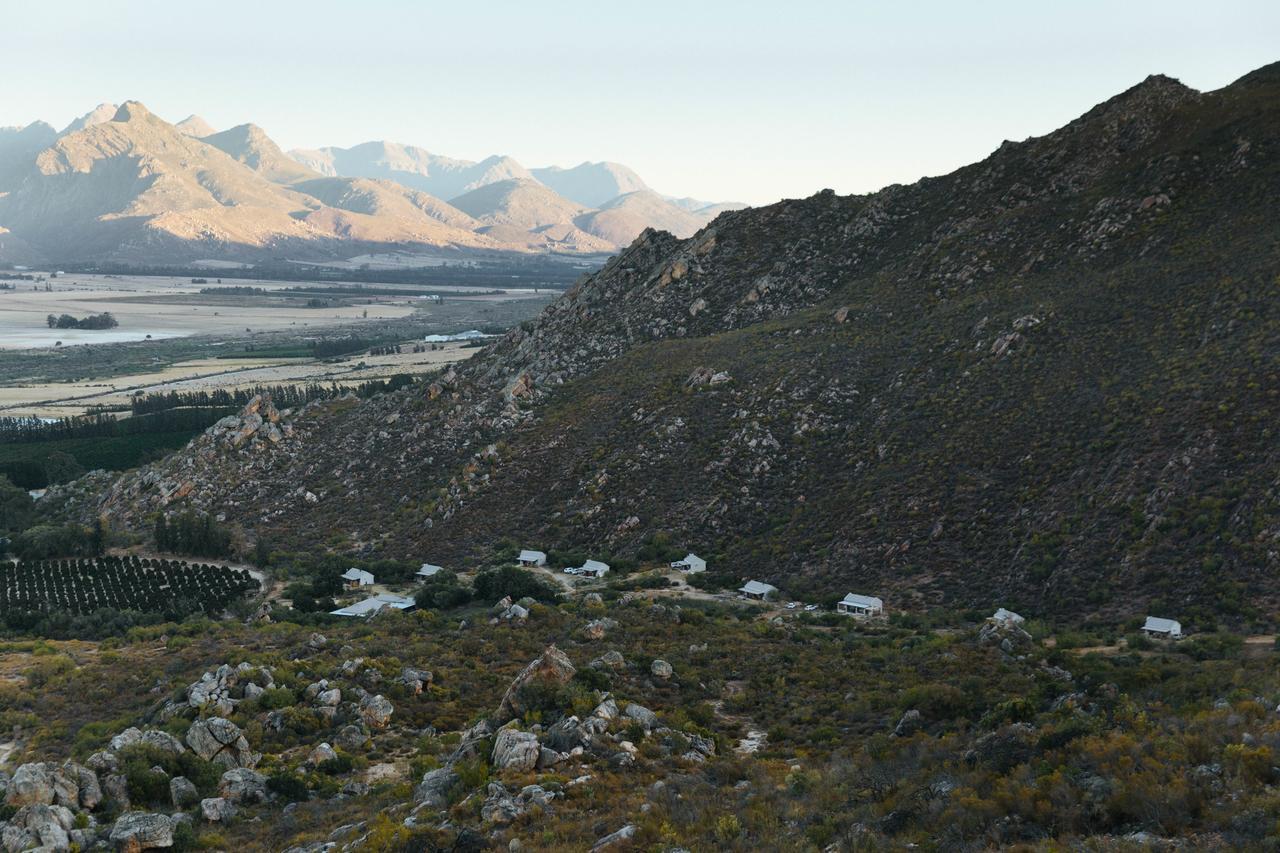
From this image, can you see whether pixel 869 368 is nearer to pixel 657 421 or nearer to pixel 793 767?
pixel 657 421

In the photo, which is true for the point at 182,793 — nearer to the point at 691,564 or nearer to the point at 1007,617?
the point at 1007,617

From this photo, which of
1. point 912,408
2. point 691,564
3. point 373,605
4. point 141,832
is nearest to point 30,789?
point 141,832

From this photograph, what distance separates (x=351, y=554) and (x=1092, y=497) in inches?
1934

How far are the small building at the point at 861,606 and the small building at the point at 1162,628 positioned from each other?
11.9 m

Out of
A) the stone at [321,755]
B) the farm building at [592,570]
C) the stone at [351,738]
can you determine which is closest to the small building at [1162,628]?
the stone at [351,738]

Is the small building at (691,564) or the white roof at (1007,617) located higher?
the white roof at (1007,617)

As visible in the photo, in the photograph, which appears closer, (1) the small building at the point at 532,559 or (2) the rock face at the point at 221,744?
(2) the rock face at the point at 221,744

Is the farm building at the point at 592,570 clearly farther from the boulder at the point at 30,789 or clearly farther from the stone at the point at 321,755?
the boulder at the point at 30,789

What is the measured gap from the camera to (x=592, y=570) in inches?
2263

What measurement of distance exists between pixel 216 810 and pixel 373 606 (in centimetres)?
2760

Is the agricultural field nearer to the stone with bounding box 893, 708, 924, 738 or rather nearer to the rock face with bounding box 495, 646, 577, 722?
the rock face with bounding box 495, 646, 577, 722

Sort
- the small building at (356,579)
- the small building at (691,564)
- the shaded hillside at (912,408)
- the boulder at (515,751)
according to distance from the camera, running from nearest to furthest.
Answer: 1. the boulder at (515,751)
2. the shaded hillside at (912,408)
3. the small building at (691,564)
4. the small building at (356,579)

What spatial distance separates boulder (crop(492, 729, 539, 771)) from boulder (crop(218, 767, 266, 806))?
733 centimetres

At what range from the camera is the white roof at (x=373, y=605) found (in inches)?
2060
